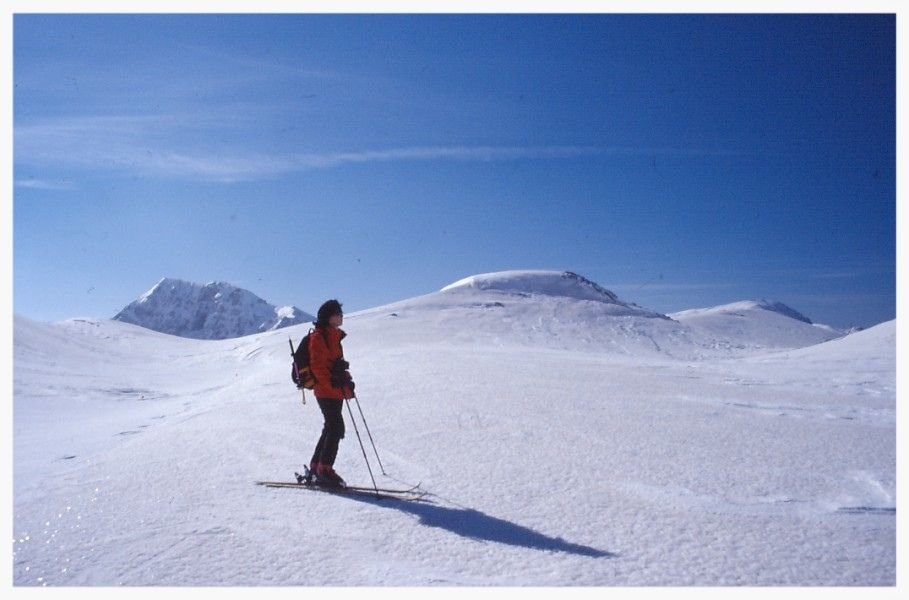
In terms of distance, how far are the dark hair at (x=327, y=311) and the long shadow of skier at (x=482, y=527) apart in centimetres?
193

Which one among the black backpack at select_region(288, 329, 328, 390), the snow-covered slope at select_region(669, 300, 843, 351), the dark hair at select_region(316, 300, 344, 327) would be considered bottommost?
the snow-covered slope at select_region(669, 300, 843, 351)

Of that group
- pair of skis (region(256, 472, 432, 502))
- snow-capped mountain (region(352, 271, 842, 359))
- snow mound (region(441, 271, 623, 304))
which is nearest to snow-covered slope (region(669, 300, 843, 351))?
snow mound (region(441, 271, 623, 304))

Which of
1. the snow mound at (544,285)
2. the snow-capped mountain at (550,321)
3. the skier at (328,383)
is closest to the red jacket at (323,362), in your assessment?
the skier at (328,383)

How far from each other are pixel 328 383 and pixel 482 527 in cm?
237

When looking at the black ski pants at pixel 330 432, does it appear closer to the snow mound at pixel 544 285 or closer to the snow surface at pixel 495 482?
the snow surface at pixel 495 482

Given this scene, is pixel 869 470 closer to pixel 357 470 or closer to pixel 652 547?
pixel 652 547

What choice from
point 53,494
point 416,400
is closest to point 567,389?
point 416,400

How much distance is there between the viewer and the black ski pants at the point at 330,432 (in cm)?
660

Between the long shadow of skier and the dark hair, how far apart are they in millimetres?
1931

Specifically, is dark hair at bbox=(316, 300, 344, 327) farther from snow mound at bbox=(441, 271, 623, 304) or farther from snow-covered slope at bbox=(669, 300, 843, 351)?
snow-covered slope at bbox=(669, 300, 843, 351)

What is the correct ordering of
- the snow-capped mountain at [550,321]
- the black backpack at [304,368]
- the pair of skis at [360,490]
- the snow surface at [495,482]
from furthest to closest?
the snow-capped mountain at [550,321] < the black backpack at [304,368] < the pair of skis at [360,490] < the snow surface at [495,482]

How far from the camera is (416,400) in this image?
1137cm

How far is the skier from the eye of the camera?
21.6 feet
